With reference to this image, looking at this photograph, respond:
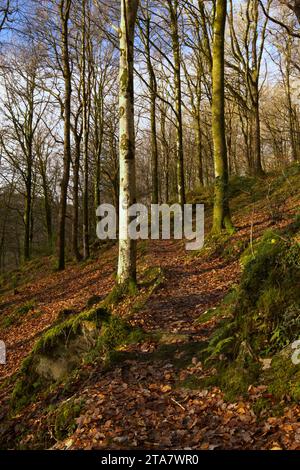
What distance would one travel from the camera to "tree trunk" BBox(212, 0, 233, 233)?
11312 millimetres

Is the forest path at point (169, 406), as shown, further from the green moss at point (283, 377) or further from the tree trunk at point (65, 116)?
the tree trunk at point (65, 116)

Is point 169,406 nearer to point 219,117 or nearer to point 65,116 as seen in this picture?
point 219,117

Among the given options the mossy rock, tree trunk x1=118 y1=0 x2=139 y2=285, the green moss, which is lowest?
the mossy rock

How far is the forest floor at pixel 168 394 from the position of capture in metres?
3.76

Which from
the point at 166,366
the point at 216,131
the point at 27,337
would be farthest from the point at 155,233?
the point at 166,366

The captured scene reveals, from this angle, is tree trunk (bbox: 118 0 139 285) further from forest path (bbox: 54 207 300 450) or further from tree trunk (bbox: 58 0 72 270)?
tree trunk (bbox: 58 0 72 270)

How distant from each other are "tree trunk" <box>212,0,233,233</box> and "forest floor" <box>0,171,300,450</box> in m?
1.71

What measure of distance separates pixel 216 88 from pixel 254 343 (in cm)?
A: 877

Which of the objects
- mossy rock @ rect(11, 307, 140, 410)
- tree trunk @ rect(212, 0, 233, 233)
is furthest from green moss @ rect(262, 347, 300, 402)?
tree trunk @ rect(212, 0, 233, 233)

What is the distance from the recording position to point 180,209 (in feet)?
64.7

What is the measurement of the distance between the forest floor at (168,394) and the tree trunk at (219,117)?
1709 mm

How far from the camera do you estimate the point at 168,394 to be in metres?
→ 4.80
